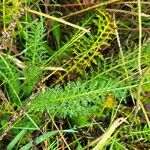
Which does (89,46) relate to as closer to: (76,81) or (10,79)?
(76,81)

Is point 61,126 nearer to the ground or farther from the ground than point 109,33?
nearer to the ground

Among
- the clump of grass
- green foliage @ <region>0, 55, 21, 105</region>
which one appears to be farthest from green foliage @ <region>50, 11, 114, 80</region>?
green foliage @ <region>0, 55, 21, 105</region>

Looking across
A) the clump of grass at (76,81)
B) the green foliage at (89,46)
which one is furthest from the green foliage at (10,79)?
the green foliage at (89,46)

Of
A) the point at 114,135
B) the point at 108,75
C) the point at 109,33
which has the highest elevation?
the point at 109,33

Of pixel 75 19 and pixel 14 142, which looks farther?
pixel 75 19

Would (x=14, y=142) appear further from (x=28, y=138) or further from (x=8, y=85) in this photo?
(x=8, y=85)

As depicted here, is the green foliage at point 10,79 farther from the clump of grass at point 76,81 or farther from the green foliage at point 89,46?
the green foliage at point 89,46

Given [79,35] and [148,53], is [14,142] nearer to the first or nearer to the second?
[79,35]

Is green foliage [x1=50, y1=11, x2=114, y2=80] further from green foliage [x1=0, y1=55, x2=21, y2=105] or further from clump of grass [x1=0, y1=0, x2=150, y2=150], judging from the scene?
green foliage [x1=0, y1=55, x2=21, y2=105]

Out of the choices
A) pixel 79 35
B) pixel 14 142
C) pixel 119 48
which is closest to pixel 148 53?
pixel 119 48

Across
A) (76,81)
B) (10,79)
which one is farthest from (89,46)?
(10,79)
